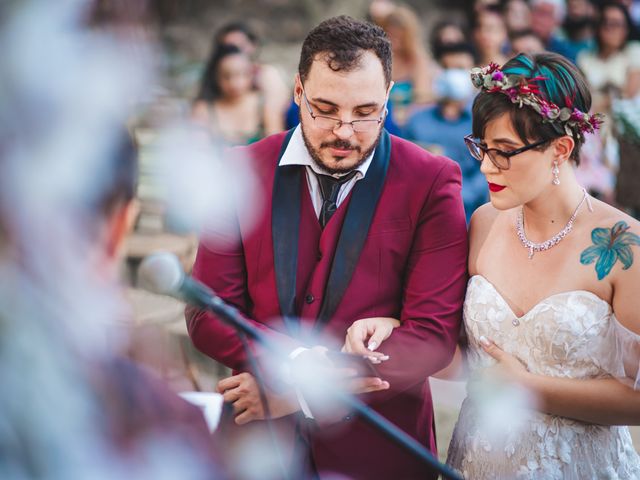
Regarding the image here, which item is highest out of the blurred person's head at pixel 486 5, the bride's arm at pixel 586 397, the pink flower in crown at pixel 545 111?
the blurred person's head at pixel 486 5

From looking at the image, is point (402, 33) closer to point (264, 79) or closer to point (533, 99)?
point (264, 79)

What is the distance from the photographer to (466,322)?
212 cm

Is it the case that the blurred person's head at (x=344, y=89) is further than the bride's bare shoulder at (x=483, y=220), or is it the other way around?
the bride's bare shoulder at (x=483, y=220)

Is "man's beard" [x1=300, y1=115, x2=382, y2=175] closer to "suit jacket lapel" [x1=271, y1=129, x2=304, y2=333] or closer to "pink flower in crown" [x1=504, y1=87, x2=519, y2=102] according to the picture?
"suit jacket lapel" [x1=271, y1=129, x2=304, y2=333]

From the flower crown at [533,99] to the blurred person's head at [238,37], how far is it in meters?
2.91

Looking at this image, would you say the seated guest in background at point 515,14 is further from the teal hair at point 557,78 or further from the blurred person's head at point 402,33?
the teal hair at point 557,78

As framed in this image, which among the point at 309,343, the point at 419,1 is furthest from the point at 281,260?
the point at 419,1

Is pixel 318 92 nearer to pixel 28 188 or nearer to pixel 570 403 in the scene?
pixel 570 403

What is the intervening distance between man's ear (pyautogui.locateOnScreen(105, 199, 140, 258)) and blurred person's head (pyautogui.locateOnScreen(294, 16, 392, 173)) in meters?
1.04

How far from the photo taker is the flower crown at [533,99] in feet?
6.39

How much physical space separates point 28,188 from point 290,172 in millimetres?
1249

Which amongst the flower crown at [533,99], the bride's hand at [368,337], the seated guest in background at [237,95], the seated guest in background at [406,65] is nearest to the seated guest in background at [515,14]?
the seated guest in background at [406,65]

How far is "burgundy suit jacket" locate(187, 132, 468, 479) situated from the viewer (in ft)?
6.64

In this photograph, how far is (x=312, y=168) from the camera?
2074 mm
